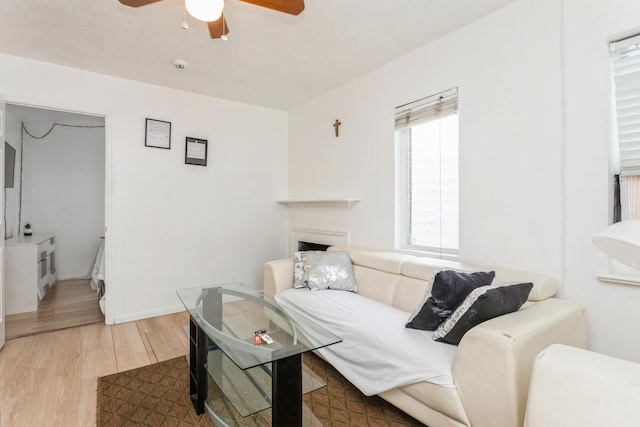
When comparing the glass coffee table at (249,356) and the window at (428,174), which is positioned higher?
the window at (428,174)

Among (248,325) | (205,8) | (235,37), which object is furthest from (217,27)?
(248,325)

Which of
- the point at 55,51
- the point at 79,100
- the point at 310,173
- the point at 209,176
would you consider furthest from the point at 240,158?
the point at 55,51

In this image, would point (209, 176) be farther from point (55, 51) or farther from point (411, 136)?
point (411, 136)

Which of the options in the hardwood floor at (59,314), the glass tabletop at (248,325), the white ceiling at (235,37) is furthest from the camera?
the hardwood floor at (59,314)

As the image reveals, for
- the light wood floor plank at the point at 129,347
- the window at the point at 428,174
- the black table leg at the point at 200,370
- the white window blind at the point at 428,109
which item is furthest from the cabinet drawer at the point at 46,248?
the white window blind at the point at 428,109

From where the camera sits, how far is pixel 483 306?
145 cm

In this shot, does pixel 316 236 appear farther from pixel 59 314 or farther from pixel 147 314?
pixel 59 314

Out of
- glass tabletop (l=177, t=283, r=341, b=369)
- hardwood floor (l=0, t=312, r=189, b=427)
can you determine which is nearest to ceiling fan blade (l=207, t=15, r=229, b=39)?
glass tabletop (l=177, t=283, r=341, b=369)

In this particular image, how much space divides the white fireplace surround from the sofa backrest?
0.47m

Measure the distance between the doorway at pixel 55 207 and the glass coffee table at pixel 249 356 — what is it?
2.39 m

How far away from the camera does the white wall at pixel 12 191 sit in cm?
396

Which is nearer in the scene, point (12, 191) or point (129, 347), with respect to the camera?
point (129, 347)

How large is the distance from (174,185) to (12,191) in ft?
8.82

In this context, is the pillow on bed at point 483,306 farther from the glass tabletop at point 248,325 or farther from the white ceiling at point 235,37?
the white ceiling at point 235,37
